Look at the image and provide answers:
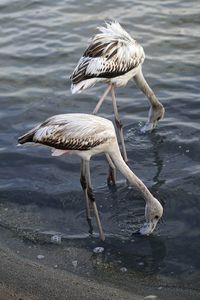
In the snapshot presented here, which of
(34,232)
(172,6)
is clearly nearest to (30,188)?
(34,232)

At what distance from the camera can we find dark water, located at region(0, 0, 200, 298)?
6.98 meters

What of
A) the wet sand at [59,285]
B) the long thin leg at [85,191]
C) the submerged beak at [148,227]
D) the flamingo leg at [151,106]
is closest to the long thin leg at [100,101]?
the flamingo leg at [151,106]

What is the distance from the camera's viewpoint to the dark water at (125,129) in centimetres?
698


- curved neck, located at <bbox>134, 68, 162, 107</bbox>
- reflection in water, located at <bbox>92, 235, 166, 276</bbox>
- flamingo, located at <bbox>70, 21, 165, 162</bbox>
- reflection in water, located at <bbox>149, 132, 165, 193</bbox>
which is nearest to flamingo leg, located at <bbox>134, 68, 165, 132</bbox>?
curved neck, located at <bbox>134, 68, 162, 107</bbox>

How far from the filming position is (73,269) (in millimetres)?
6426

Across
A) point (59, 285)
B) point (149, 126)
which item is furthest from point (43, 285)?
point (149, 126)

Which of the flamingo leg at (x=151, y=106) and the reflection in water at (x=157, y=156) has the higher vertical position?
the flamingo leg at (x=151, y=106)

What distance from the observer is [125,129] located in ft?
30.7

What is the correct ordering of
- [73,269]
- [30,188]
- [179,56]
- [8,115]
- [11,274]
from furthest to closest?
[179,56] → [8,115] → [30,188] → [73,269] → [11,274]

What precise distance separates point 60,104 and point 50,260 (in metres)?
3.93

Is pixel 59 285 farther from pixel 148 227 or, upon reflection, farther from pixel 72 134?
pixel 72 134

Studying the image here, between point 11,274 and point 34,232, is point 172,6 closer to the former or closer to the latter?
point 34,232

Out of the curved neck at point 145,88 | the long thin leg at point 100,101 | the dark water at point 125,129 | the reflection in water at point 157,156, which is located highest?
the long thin leg at point 100,101

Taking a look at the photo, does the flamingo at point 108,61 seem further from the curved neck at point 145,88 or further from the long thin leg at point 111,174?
the long thin leg at point 111,174
